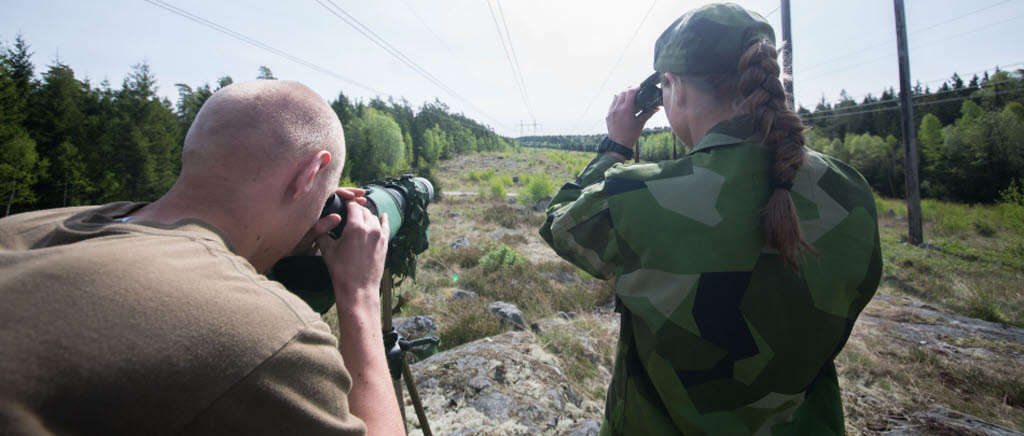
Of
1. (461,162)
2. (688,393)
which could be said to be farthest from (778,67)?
(461,162)

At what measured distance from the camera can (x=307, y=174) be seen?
3.40 feet

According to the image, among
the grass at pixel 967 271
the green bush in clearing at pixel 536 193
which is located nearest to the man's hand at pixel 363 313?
the grass at pixel 967 271

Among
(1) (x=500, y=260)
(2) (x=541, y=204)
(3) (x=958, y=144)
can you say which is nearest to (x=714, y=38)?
(1) (x=500, y=260)

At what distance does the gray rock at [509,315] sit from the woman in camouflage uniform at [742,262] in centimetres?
380

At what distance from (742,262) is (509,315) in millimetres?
4263

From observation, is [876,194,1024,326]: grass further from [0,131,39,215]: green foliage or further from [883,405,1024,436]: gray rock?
[0,131,39,215]: green foliage

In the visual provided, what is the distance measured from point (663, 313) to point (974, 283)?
11120 millimetres

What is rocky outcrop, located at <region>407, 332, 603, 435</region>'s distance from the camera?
8.57 ft

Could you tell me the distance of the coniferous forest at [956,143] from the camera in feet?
83.7

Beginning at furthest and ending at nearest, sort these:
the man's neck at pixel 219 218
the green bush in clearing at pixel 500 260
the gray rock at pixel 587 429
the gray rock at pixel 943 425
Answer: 1. the green bush in clearing at pixel 500 260
2. the gray rock at pixel 587 429
3. the gray rock at pixel 943 425
4. the man's neck at pixel 219 218

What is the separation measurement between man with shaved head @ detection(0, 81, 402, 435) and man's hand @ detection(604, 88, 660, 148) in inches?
47.1

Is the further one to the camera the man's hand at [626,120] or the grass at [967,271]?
the grass at [967,271]

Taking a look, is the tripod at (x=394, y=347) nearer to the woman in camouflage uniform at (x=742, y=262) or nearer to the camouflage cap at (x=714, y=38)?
the woman in camouflage uniform at (x=742, y=262)

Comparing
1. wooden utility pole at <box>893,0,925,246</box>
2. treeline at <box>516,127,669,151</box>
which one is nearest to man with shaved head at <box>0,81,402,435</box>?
wooden utility pole at <box>893,0,925,246</box>
